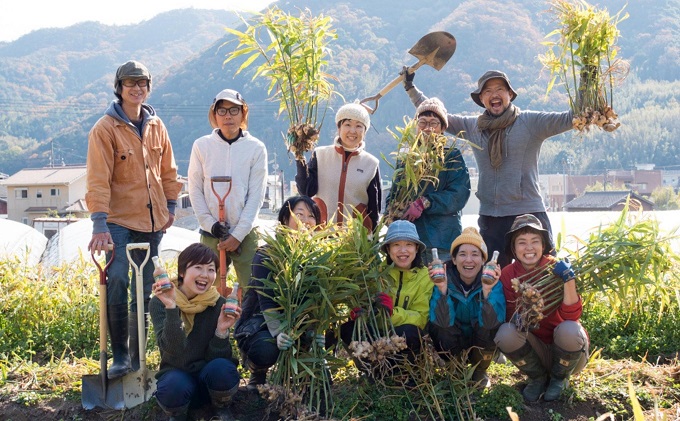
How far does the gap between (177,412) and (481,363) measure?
1.85m

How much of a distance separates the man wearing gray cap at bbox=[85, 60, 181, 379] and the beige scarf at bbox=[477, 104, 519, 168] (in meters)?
2.29

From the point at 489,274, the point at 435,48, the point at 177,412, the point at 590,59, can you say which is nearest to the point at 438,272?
the point at 489,274

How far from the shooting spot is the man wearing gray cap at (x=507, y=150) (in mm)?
4898

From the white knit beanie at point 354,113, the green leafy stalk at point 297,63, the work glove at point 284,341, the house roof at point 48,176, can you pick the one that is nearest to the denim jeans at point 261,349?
the work glove at point 284,341

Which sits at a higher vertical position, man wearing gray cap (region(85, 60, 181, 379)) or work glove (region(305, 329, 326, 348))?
man wearing gray cap (region(85, 60, 181, 379))

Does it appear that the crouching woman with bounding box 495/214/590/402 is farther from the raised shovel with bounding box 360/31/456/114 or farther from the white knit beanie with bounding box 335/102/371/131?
the raised shovel with bounding box 360/31/456/114

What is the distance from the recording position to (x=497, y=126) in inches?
194

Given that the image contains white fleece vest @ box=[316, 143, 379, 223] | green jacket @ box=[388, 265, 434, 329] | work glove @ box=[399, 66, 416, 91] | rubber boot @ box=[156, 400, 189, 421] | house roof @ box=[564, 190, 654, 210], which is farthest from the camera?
house roof @ box=[564, 190, 654, 210]

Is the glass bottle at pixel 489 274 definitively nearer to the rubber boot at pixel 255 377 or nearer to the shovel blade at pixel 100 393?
the rubber boot at pixel 255 377

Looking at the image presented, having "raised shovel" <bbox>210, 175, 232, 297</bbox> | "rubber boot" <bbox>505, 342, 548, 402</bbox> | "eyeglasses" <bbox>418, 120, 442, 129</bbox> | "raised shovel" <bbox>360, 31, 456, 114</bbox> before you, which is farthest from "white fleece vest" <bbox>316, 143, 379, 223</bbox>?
"rubber boot" <bbox>505, 342, 548, 402</bbox>

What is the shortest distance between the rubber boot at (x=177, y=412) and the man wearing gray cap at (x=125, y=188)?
67 centimetres

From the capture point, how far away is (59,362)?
535 centimetres

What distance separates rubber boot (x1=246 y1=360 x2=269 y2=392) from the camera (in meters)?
4.30

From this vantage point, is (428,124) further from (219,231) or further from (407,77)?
(219,231)
